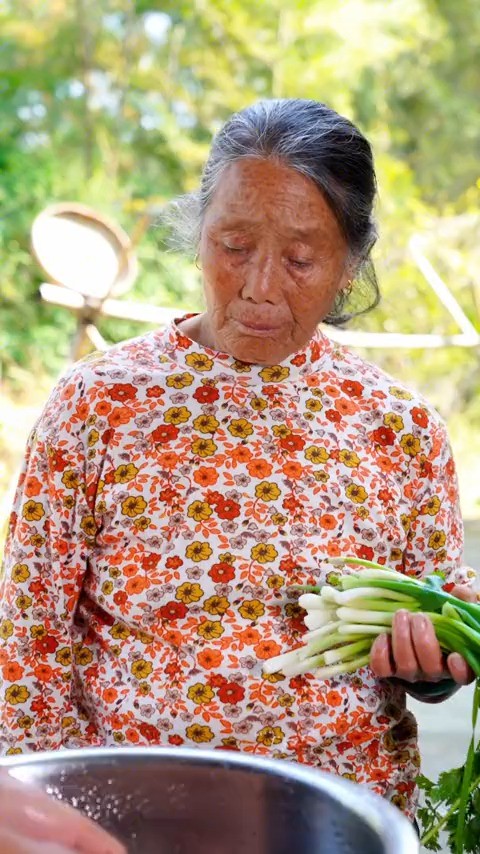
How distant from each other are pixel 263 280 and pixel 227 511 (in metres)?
0.36

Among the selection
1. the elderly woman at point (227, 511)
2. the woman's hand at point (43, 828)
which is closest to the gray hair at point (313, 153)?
the elderly woman at point (227, 511)

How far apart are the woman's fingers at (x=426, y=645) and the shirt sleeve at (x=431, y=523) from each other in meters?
0.34

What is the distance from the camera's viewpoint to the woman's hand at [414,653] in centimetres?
159

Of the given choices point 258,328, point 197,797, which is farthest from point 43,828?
point 258,328

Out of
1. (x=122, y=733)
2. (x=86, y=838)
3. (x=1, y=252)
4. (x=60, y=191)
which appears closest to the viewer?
(x=86, y=838)

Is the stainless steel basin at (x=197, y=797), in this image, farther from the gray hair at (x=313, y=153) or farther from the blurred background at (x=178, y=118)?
the blurred background at (x=178, y=118)

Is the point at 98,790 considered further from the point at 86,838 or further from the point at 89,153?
the point at 89,153

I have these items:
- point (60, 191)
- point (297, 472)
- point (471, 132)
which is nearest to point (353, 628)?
point (297, 472)

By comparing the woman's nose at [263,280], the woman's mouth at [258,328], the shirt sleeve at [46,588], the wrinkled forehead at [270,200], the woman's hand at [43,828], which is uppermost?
the wrinkled forehead at [270,200]

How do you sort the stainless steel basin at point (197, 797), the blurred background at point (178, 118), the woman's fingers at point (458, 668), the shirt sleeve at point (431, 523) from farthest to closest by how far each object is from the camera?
the blurred background at point (178, 118) → the shirt sleeve at point (431, 523) → the woman's fingers at point (458, 668) → the stainless steel basin at point (197, 797)

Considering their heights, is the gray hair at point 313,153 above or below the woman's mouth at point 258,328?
above

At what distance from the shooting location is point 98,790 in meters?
0.99

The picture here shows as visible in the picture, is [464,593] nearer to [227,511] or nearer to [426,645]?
[426,645]

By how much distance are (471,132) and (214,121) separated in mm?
3120
